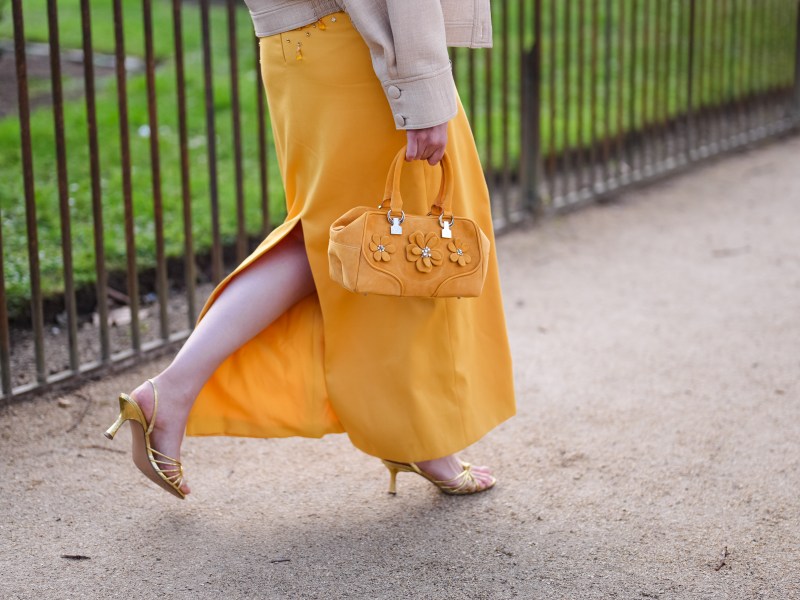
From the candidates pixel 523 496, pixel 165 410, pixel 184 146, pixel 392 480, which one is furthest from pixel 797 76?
pixel 165 410

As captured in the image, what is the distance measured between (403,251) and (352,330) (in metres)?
0.33

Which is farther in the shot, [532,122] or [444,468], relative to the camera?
[532,122]

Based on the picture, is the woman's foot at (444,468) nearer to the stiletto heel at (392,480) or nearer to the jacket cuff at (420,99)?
the stiletto heel at (392,480)

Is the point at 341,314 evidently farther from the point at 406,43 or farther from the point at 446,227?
the point at 406,43

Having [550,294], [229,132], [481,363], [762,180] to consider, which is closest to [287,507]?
[481,363]

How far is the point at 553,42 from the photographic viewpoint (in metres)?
4.98

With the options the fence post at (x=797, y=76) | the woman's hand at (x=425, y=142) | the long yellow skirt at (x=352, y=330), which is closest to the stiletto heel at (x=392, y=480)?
the long yellow skirt at (x=352, y=330)

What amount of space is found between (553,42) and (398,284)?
10.1 ft

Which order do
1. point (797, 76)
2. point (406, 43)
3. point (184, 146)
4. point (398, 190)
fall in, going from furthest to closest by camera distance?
point (797, 76)
point (184, 146)
point (398, 190)
point (406, 43)

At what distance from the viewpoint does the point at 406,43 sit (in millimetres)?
2150

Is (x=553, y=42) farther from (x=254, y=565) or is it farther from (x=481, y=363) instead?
(x=254, y=565)

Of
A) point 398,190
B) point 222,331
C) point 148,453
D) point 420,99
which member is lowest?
point 148,453

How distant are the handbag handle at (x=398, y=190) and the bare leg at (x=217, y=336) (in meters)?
0.31

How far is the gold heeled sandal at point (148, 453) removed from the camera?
7.92ft
